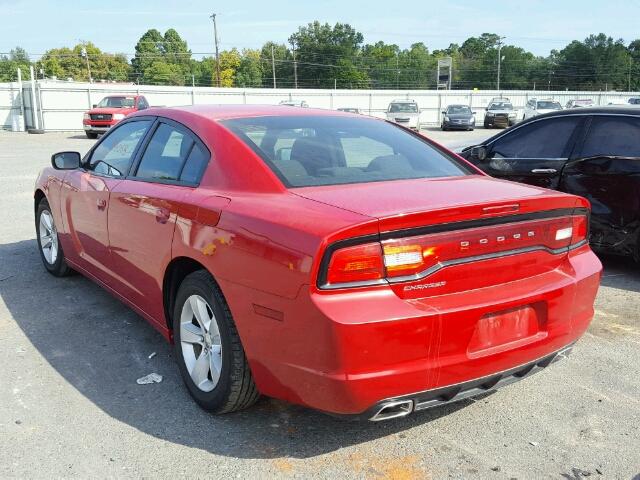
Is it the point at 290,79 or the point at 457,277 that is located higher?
the point at 290,79

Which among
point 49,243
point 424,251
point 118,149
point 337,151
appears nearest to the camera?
point 424,251

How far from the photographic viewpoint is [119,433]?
3021 millimetres

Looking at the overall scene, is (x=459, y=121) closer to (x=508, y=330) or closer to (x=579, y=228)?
(x=579, y=228)

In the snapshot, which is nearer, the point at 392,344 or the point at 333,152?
the point at 392,344

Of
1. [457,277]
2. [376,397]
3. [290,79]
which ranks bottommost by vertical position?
[376,397]

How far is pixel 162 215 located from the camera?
3.40m

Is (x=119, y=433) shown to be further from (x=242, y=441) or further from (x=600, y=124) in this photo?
(x=600, y=124)

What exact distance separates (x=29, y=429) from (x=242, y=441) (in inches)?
42.1

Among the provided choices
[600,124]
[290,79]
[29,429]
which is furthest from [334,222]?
[290,79]

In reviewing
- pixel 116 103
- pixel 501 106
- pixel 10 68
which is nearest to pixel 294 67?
pixel 10 68

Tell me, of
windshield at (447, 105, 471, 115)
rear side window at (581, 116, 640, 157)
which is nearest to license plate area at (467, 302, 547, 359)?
rear side window at (581, 116, 640, 157)

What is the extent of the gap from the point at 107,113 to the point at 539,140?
2152cm

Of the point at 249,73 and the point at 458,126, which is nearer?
the point at 458,126

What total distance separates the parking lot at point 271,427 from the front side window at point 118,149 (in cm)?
115
